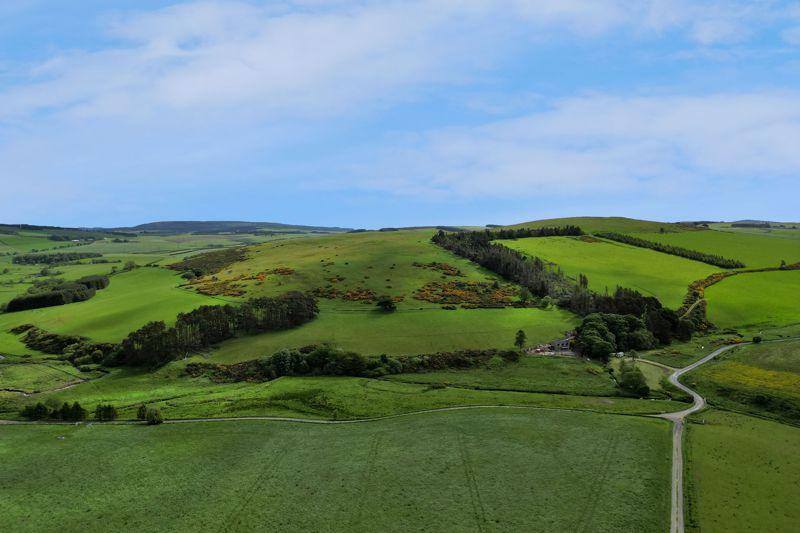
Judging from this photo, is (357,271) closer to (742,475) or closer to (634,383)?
(634,383)

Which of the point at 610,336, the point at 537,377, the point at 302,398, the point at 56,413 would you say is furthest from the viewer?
the point at 610,336

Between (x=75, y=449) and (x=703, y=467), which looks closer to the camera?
(x=703, y=467)

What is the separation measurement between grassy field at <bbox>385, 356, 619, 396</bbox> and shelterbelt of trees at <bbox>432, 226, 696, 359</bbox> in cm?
1014

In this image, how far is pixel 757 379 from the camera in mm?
83438

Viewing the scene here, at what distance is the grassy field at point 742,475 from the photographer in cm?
4769

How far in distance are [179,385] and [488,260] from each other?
11034 cm

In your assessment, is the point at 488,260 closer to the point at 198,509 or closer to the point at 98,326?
the point at 98,326

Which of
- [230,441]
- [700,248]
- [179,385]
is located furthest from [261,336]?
[700,248]

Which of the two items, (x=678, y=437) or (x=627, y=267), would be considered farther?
(x=627, y=267)

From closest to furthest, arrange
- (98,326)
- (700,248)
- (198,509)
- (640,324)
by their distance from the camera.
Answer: (198,509), (640,324), (98,326), (700,248)

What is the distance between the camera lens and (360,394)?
85.8 meters

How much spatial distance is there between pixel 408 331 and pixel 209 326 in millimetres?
47890

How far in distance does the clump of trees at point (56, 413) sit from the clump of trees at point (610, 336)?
317ft

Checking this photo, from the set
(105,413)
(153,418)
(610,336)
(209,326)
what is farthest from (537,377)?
(209,326)
